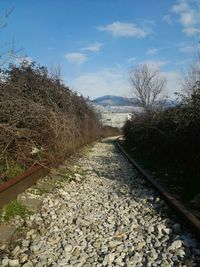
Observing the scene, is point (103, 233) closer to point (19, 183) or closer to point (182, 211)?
point (182, 211)

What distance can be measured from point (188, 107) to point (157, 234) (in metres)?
7.12

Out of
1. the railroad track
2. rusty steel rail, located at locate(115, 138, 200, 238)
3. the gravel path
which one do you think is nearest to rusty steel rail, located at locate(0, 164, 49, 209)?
the railroad track

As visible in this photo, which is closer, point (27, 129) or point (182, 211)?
point (182, 211)

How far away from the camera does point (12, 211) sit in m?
6.52

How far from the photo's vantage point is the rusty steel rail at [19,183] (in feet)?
21.2

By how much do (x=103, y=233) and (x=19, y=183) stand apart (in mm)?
2488

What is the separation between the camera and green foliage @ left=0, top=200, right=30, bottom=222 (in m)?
6.21

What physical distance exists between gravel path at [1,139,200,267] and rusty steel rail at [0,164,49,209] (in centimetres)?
38

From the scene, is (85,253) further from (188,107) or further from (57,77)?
(57,77)

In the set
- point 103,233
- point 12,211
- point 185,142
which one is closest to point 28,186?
point 12,211

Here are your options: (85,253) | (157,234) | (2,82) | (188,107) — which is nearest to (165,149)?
(188,107)

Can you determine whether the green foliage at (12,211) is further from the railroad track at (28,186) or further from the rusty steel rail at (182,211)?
the rusty steel rail at (182,211)

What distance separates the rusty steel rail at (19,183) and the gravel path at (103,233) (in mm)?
375

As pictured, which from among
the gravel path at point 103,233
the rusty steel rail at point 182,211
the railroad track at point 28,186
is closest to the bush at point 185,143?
the rusty steel rail at point 182,211
